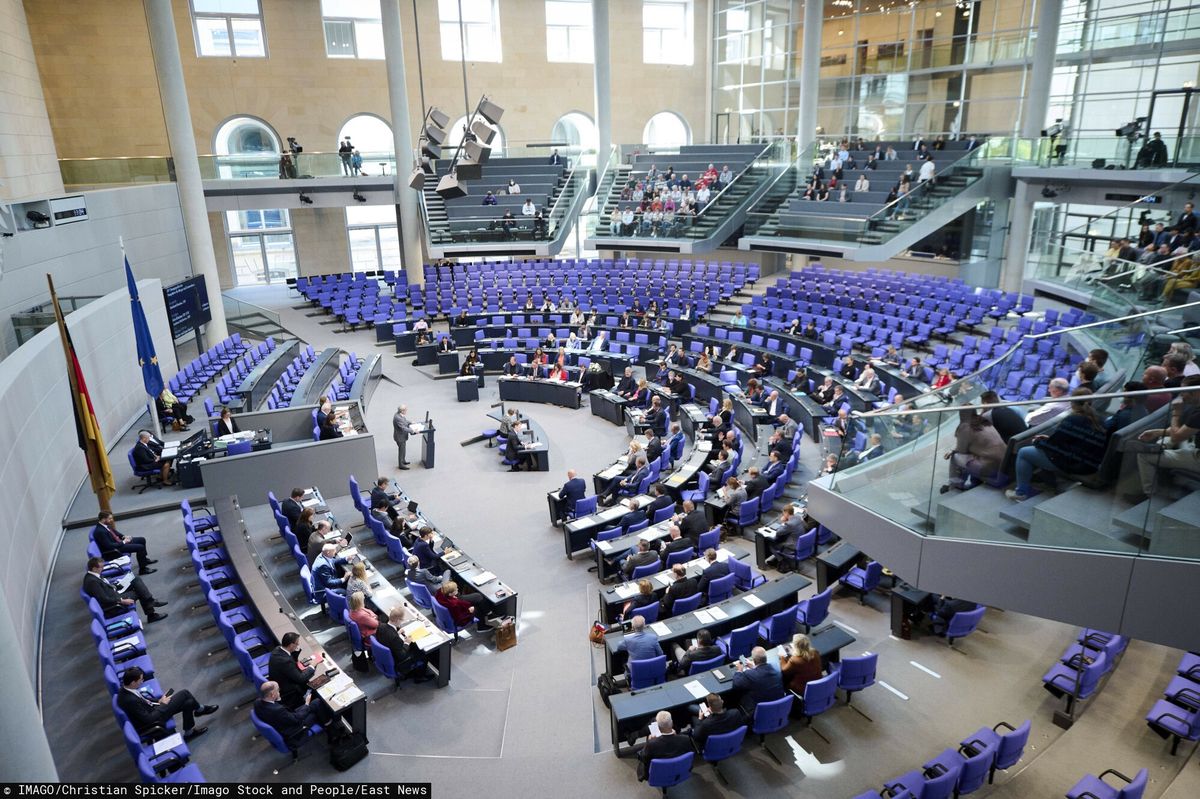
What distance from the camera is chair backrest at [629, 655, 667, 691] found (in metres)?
7.59

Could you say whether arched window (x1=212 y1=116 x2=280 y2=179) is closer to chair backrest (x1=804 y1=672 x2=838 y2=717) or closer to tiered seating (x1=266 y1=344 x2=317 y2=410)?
tiered seating (x1=266 y1=344 x2=317 y2=410)

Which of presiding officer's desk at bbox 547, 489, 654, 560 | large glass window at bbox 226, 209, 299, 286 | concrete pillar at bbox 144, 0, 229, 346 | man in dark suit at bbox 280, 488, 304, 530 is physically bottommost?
presiding officer's desk at bbox 547, 489, 654, 560

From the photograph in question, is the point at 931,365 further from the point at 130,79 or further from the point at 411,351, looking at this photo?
the point at 130,79

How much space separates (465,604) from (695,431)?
6891mm

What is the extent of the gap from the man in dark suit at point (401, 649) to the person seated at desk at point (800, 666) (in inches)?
149

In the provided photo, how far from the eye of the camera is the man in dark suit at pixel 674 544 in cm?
1001

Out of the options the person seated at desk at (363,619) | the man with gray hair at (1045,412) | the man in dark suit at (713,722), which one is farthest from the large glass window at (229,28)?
the man with gray hair at (1045,412)

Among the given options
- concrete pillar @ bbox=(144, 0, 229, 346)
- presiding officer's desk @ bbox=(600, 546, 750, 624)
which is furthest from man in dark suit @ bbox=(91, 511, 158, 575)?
concrete pillar @ bbox=(144, 0, 229, 346)

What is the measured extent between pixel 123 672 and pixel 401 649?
8.61 ft

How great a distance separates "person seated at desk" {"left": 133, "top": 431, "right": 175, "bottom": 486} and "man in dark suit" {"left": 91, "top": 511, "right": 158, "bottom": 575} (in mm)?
2461

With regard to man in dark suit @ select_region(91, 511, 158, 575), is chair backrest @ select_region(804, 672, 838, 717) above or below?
below

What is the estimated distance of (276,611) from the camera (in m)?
8.55

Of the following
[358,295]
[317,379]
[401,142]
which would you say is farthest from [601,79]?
[317,379]

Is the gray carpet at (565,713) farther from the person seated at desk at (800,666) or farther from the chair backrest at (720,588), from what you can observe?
the chair backrest at (720,588)
